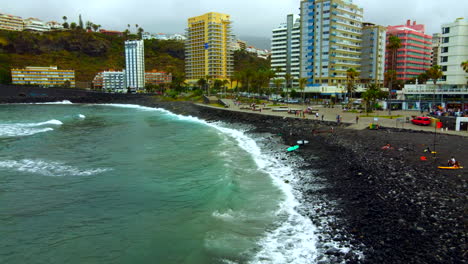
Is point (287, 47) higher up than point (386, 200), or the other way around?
point (287, 47)

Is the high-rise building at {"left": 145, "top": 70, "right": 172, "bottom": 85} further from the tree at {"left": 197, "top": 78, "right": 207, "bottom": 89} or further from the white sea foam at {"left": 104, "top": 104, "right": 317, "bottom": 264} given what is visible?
the white sea foam at {"left": 104, "top": 104, "right": 317, "bottom": 264}

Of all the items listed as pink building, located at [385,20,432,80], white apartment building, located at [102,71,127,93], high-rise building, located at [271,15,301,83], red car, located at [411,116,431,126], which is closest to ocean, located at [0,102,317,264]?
red car, located at [411,116,431,126]

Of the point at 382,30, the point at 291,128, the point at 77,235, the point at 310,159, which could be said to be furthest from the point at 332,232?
the point at 382,30

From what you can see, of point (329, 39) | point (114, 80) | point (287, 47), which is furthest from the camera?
point (114, 80)

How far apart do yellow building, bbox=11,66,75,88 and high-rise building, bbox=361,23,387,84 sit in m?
158

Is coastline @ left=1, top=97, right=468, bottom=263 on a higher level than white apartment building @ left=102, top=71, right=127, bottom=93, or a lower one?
lower

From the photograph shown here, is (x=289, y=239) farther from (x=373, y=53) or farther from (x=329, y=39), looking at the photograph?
(x=373, y=53)

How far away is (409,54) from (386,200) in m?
133

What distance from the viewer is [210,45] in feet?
526

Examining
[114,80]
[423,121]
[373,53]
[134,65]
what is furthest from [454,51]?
[114,80]

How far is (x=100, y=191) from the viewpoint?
23.2 meters

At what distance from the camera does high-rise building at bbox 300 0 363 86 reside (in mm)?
106938

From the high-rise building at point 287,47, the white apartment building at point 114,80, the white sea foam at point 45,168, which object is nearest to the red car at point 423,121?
the white sea foam at point 45,168

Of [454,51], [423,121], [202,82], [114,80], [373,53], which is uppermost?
[373,53]
